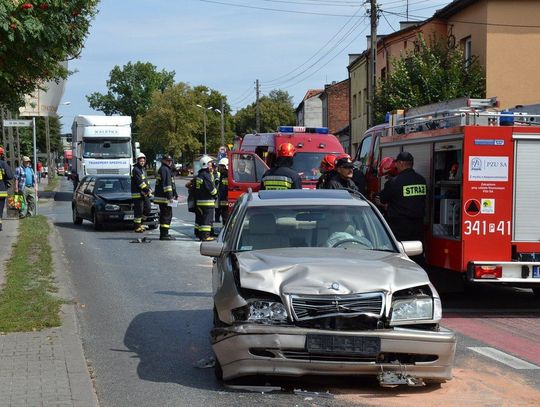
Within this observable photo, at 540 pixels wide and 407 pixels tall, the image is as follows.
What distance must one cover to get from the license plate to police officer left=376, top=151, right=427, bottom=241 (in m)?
4.73

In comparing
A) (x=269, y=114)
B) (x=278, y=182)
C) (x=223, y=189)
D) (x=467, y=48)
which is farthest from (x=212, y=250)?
(x=269, y=114)

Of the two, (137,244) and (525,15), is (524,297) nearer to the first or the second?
(137,244)

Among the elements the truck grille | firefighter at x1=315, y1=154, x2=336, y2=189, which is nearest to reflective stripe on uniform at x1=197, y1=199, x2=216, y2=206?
firefighter at x1=315, y1=154, x2=336, y2=189

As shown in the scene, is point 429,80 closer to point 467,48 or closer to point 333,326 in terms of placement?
point 467,48

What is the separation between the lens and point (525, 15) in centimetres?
3206

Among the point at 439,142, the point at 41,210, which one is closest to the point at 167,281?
the point at 439,142

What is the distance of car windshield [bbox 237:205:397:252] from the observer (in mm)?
7285

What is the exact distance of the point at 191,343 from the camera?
8203 mm

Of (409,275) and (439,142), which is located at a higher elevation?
(439,142)

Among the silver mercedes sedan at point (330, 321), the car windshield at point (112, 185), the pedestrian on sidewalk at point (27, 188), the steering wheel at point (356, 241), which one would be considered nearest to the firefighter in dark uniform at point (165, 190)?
the car windshield at point (112, 185)

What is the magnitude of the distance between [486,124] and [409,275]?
171 inches

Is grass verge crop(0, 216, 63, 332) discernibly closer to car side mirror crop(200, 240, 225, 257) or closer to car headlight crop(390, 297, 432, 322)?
car side mirror crop(200, 240, 225, 257)

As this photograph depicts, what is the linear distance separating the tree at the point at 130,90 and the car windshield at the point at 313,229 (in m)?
115

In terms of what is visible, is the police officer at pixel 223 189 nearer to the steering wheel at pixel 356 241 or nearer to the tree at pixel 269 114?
the steering wheel at pixel 356 241
